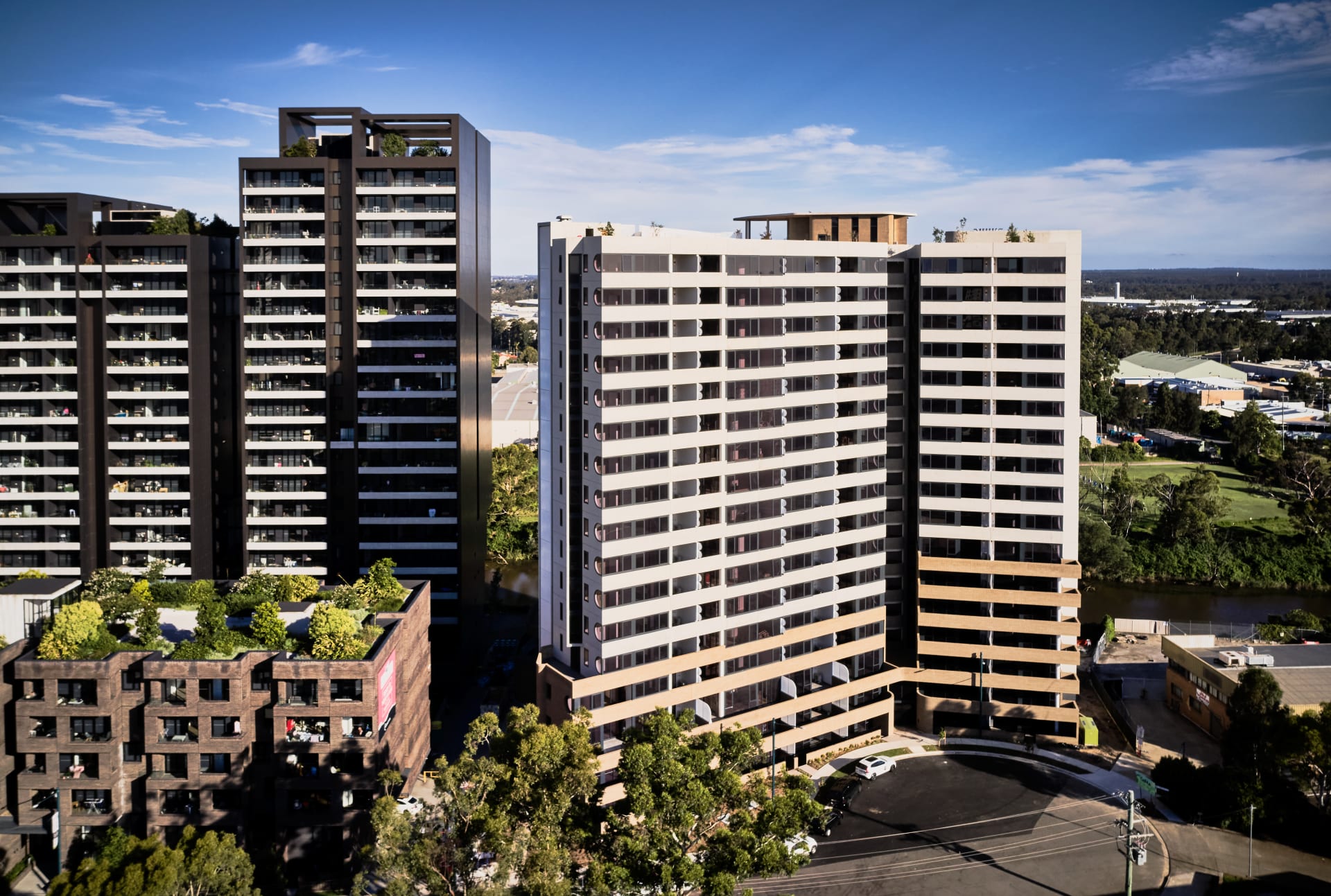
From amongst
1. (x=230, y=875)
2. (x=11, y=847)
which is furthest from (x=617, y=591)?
(x=11, y=847)

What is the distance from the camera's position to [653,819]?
1766 inches

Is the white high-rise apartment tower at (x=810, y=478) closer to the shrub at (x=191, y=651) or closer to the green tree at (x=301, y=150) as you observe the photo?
the shrub at (x=191, y=651)

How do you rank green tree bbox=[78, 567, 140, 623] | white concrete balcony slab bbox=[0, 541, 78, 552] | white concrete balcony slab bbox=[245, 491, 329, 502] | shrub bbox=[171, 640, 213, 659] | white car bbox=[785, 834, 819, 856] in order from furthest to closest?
white concrete balcony slab bbox=[245, 491, 329, 502], white concrete balcony slab bbox=[0, 541, 78, 552], green tree bbox=[78, 567, 140, 623], shrub bbox=[171, 640, 213, 659], white car bbox=[785, 834, 819, 856]

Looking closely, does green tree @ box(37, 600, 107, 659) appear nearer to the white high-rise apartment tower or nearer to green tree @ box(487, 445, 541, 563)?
the white high-rise apartment tower

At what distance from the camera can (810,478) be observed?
66.0 meters

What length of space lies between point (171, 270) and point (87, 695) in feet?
124

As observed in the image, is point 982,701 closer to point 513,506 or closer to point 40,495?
point 40,495

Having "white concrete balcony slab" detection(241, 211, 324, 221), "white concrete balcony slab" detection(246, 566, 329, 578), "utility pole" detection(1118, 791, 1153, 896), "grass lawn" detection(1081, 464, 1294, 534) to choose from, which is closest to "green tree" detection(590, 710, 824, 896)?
"utility pole" detection(1118, 791, 1153, 896)

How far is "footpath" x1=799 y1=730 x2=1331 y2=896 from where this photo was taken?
54656mm

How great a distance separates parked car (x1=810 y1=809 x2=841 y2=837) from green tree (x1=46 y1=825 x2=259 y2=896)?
28.3 metres

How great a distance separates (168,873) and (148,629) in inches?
591

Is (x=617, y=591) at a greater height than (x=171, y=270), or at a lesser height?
lesser

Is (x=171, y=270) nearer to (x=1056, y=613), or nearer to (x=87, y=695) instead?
(x=87, y=695)

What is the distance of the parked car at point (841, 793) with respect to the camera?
2389 inches
